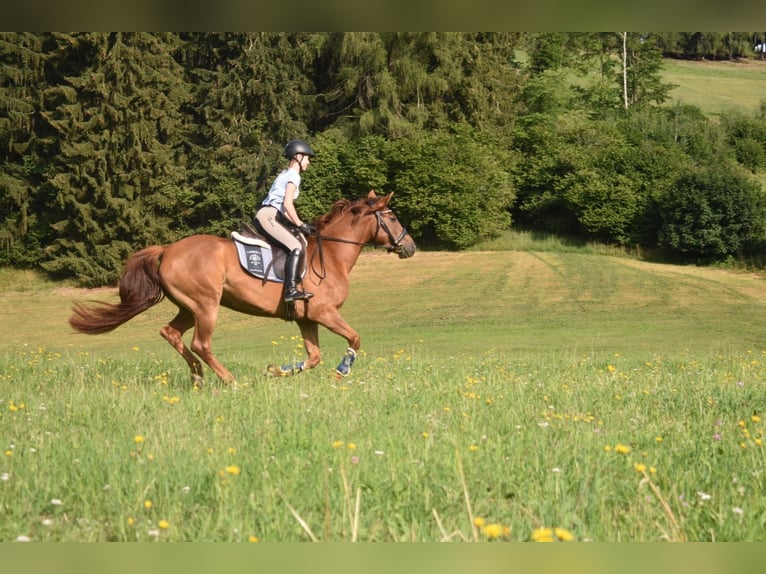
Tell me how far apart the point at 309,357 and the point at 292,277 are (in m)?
1.00

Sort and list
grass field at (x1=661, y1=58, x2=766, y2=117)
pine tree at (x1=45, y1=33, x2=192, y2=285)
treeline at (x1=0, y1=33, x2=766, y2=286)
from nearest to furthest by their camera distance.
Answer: pine tree at (x1=45, y1=33, x2=192, y2=285), treeline at (x1=0, y1=33, x2=766, y2=286), grass field at (x1=661, y1=58, x2=766, y2=117)

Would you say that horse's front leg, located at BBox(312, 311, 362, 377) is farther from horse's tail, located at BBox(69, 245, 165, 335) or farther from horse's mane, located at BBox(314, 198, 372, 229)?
horse's tail, located at BBox(69, 245, 165, 335)

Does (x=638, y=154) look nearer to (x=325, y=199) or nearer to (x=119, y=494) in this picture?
(x=325, y=199)

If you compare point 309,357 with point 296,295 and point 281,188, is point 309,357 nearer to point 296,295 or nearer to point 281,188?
point 296,295

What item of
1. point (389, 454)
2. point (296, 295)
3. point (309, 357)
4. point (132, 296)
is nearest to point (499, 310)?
point (309, 357)

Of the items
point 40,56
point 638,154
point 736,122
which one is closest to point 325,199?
point 40,56

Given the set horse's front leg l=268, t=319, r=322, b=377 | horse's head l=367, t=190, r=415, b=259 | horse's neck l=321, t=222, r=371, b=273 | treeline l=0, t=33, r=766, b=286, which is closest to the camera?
horse's front leg l=268, t=319, r=322, b=377

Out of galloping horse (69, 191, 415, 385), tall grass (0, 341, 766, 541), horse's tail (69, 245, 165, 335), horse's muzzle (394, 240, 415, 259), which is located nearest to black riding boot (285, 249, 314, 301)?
galloping horse (69, 191, 415, 385)

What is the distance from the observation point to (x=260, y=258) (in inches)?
376

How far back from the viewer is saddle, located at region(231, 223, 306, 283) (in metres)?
9.48

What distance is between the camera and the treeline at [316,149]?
4450 centimetres

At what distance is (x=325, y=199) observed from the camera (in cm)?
4906

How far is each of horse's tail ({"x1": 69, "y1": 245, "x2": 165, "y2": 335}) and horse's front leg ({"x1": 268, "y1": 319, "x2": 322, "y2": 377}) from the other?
1.60 m

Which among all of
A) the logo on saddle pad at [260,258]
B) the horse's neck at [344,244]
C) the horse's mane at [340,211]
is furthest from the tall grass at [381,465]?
the horse's mane at [340,211]
